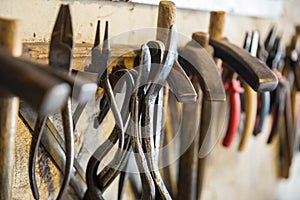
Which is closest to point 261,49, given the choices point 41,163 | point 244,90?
point 244,90

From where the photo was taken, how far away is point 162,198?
1.77ft

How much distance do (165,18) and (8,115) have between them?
239 millimetres

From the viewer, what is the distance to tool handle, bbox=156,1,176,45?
1.77 feet

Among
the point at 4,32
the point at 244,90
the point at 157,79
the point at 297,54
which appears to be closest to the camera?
the point at 4,32

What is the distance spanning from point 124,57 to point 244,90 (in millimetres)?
236

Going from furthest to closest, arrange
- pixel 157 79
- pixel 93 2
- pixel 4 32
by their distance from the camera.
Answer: pixel 93 2, pixel 157 79, pixel 4 32

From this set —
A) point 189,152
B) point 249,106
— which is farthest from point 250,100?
point 189,152

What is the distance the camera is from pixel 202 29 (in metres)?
0.81

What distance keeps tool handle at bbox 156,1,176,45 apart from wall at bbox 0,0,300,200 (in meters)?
0.11

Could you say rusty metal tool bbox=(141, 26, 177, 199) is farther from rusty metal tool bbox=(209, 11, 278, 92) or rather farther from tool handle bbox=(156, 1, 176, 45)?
rusty metal tool bbox=(209, 11, 278, 92)

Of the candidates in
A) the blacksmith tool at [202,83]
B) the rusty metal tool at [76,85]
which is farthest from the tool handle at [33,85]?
the blacksmith tool at [202,83]

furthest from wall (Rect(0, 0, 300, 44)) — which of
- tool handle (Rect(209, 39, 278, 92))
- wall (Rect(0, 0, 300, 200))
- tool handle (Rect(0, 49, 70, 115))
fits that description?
tool handle (Rect(0, 49, 70, 115))

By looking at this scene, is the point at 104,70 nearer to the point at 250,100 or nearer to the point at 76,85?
the point at 76,85

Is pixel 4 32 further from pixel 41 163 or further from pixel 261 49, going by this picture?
pixel 261 49
